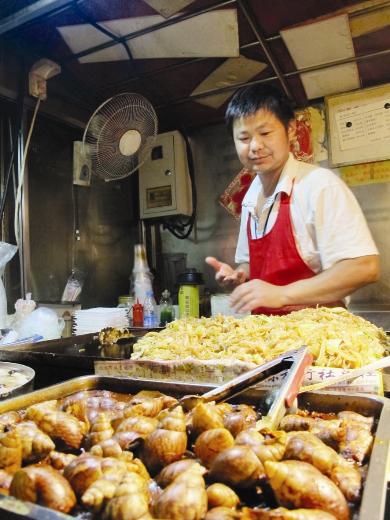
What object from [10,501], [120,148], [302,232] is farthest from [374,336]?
[120,148]

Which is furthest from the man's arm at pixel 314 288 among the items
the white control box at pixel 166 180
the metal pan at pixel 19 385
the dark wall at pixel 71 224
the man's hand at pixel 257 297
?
the white control box at pixel 166 180

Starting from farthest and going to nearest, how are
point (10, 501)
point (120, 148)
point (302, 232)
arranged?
point (120, 148) → point (302, 232) → point (10, 501)

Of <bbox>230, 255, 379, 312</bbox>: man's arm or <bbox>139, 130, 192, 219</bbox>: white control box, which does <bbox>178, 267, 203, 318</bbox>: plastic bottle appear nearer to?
<bbox>139, 130, 192, 219</bbox>: white control box

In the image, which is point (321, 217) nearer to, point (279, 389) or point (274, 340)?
point (274, 340)

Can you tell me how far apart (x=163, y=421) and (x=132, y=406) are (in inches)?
6.7

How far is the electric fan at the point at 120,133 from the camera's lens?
330cm

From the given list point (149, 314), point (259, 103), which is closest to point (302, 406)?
point (259, 103)

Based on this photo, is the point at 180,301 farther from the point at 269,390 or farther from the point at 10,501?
the point at 10,501

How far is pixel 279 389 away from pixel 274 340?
705 millimetres

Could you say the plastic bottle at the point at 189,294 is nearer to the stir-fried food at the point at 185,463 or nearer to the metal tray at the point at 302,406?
the metal tray at the point at 302,406

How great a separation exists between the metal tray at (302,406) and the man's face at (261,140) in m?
2.05

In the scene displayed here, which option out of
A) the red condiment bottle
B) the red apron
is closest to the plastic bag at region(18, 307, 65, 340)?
the red condiment bottle

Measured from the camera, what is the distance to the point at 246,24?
9.64 feet

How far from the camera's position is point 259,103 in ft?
9.10
